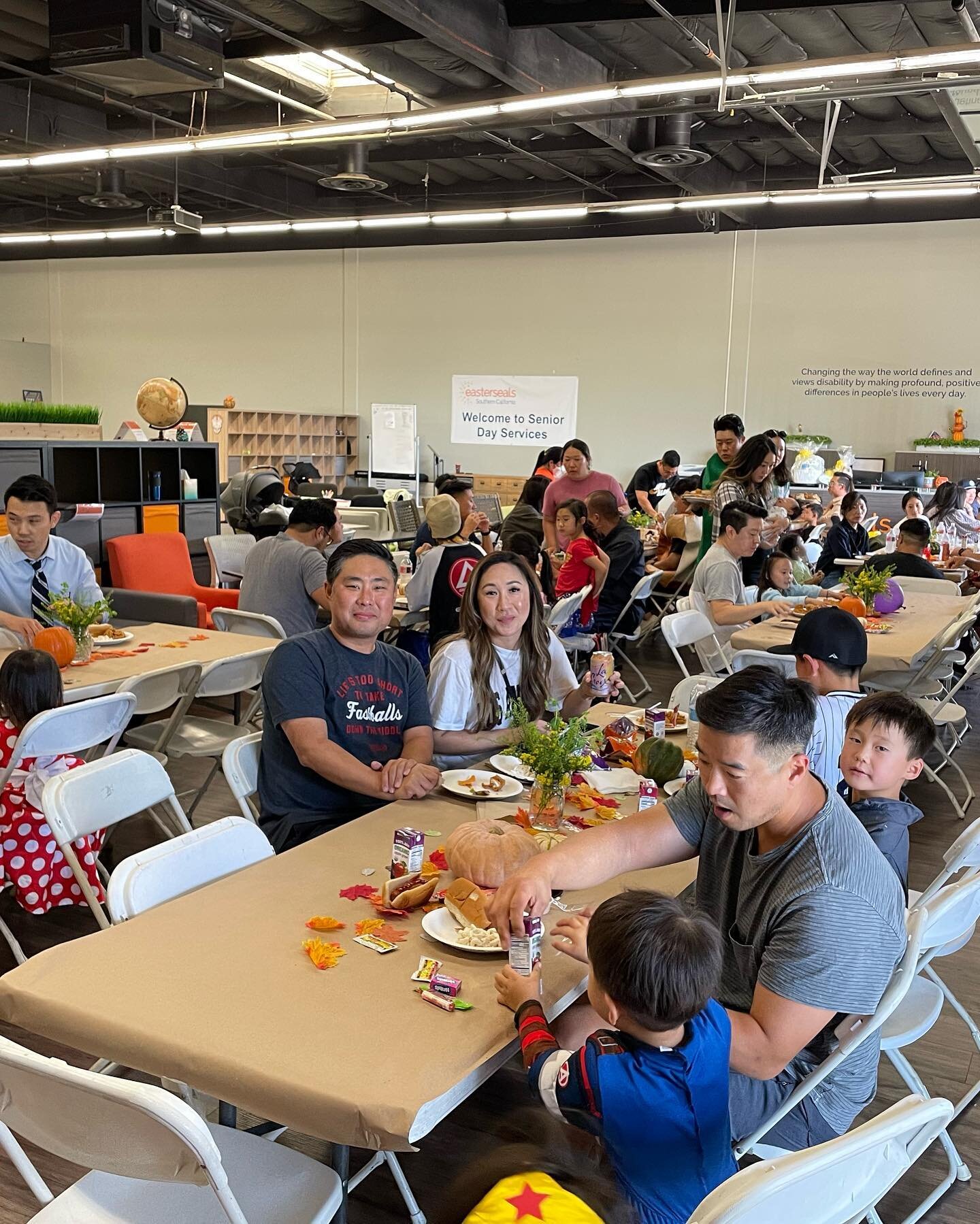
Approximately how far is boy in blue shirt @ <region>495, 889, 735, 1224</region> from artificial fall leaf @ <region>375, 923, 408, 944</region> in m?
0.50

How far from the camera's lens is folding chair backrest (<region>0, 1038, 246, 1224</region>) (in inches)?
57.6

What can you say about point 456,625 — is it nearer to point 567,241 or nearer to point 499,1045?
point 499,1045

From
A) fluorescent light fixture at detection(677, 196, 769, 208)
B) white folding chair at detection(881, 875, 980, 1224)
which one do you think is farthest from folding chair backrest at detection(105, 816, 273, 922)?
fluorescent light fixture at detection(677, 196, 769, 208)

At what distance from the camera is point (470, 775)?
10.2 ft

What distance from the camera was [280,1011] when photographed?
1873mm

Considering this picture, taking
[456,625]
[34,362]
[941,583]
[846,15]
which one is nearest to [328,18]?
[846,15]

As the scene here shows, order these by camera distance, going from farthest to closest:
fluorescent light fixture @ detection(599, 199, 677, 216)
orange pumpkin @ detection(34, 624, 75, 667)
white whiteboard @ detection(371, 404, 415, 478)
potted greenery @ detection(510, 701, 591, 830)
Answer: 1. white whiteboard @ detection(371, 404, 415, 478)
2. fluorescent light fixture @ detection(599, 199, 677, 216)
3. orange pumpkin @ detection(34, 624, 75, 667)
4. potted greenery @ detection(510, 701, 591, 830)

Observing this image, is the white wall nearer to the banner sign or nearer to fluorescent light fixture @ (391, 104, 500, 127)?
the banner sign

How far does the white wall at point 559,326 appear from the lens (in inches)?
532

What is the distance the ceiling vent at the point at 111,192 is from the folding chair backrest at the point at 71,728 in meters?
10.8

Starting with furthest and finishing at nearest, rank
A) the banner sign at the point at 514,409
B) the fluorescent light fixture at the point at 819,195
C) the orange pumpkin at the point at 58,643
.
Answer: the banner sign at the point at 514,409 → the fluorescent light fixture at the point at 819,195 → the orange pumpkin at the point at 58,643

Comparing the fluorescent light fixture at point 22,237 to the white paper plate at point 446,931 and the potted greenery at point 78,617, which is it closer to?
the potted greenery at point 78,617

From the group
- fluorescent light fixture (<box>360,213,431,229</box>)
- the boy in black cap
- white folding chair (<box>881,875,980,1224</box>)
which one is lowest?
white folding chair (<box>881,875,980,1224</box>)

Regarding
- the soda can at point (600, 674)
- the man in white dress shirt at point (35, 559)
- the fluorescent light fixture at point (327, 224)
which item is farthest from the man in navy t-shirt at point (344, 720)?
the fluorescent light fixture at point (327, 224)
